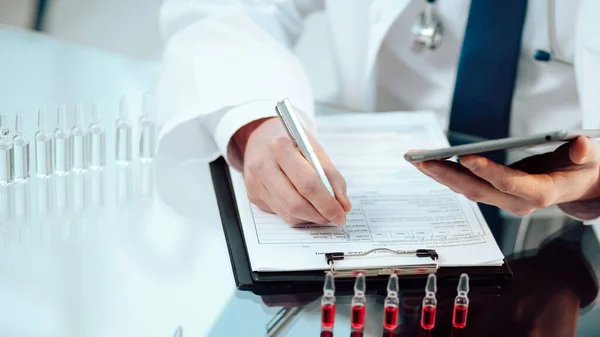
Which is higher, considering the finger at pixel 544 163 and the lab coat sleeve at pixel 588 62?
the lab coat sleeve at pixel 588 62

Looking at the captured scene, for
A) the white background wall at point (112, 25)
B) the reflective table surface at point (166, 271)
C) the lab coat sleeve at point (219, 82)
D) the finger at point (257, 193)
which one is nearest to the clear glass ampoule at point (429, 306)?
the reflective table surface at point (166, 271)

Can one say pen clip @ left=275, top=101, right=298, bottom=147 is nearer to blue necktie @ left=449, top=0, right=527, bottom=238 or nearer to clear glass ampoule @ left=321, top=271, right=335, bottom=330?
clear glass ampoule @ left=321, top=271, right=335, bottom=330

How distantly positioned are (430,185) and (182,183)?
35 cm

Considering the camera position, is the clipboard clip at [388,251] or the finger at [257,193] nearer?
the clipboard clip at [388,251]

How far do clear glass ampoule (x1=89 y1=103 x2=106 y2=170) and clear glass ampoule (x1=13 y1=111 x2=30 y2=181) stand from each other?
10cm

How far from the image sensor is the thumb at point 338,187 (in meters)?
0.88

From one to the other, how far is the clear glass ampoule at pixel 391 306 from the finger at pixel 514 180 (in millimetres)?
141

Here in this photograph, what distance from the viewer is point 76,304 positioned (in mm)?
820

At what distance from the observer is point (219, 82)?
111 centimetres

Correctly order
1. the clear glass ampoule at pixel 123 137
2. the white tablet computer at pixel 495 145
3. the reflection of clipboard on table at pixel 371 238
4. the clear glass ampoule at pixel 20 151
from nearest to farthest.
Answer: the white tablet computer at pixel 495 145, the reflection of clipboard on table at pixel 371 238, the clear glass ampoule at pixel 20 151, the clear glass ampoule at pixel 123 137

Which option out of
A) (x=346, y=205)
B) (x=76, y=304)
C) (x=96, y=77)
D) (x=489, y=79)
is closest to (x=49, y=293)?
(x=76, y=304)

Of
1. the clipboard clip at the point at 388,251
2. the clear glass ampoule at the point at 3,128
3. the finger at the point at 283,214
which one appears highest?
the clear glass ampoule at the point at 3,128

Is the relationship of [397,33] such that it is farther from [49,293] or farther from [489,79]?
[49,293]

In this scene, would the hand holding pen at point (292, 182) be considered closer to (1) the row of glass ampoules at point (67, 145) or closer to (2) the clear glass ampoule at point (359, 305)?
(2) the clear glass ampoule at point (359, 305)
